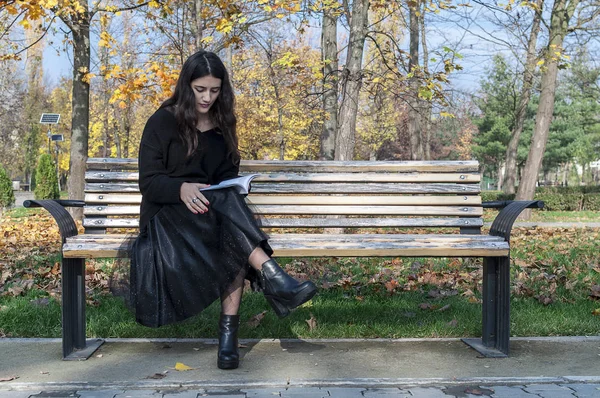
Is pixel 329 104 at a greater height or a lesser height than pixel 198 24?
lesser

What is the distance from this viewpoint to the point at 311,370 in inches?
131

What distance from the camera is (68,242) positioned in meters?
3.46

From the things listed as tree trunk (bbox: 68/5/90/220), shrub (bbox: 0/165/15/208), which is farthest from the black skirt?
shrub (bbox: 0/165/15/208)

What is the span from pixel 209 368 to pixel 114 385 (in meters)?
0.50

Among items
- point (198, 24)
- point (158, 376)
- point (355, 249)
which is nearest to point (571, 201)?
point (198, 24)

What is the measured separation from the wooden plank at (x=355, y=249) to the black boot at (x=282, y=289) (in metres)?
0.21

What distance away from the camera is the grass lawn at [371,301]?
4172mm

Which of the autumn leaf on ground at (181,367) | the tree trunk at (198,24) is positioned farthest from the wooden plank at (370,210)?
the tree trunk at (198,24)

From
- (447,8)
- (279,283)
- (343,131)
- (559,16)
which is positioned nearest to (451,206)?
(279,283)

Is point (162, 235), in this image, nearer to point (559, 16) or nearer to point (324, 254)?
point (324, 254)

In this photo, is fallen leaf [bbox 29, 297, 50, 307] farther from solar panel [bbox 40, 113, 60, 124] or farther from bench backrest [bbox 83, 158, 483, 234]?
solar panel [bbox 40, 113, 60, 124]

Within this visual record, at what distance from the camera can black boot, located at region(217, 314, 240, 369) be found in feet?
11.0

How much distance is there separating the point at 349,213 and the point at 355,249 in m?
0.63

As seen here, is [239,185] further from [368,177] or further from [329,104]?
[329,104]
